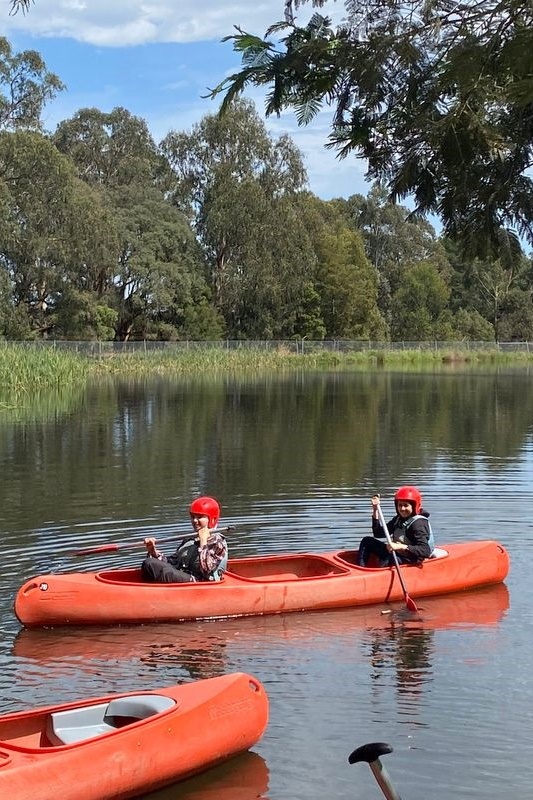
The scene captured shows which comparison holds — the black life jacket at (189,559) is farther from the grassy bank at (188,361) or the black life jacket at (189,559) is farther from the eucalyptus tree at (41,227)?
the eucalyptus tree at (41,227)

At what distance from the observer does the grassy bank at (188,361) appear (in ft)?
112

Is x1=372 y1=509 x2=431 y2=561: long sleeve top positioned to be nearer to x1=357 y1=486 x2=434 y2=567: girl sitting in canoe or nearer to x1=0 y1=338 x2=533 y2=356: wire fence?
x1=357 y1=486 x2=434 y2=567: girl sitting in canoe

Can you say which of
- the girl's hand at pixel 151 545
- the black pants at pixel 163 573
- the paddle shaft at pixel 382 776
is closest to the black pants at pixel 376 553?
the black pants at pixel 163 573

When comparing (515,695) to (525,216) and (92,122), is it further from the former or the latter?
(92,122)

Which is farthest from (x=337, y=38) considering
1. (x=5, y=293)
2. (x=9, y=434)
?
(x=5, y=293)

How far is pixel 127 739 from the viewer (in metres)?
5.56

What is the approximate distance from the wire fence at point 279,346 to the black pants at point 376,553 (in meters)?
36.1

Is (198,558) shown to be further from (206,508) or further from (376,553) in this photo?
(376,553)

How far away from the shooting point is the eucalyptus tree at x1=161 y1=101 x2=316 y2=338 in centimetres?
6569

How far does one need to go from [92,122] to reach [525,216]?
68.0 metres

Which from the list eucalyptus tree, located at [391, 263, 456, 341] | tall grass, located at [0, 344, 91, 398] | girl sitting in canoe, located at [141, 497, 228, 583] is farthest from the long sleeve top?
eucalyptus tree, located at [391, 263, 456, 341]

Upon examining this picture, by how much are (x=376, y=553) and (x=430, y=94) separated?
724 cm

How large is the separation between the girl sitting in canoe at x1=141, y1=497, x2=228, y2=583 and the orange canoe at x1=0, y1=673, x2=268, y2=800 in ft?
9.90

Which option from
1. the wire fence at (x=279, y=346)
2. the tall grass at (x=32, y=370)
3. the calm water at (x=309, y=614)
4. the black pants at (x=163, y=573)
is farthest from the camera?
the wire fence at (x=279, y=346)
